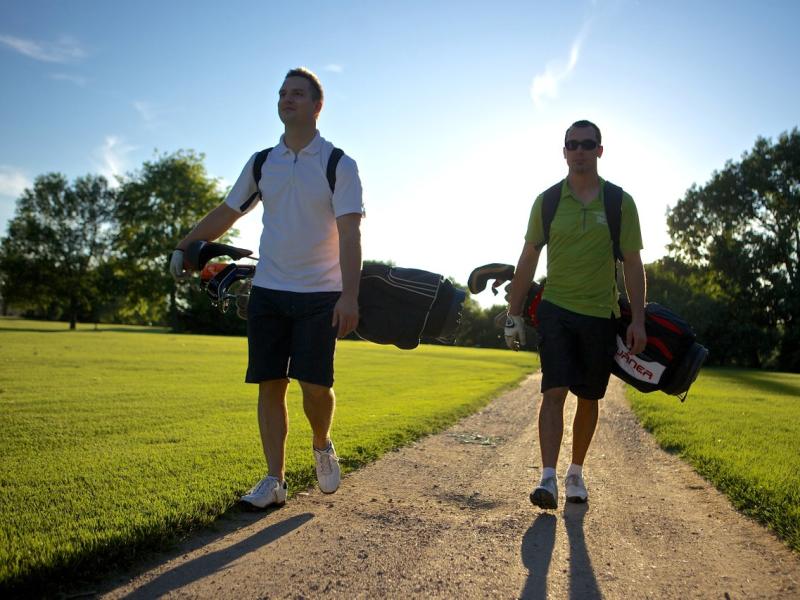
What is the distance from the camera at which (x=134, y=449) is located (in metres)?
5.73

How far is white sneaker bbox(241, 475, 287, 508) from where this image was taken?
4.09 m

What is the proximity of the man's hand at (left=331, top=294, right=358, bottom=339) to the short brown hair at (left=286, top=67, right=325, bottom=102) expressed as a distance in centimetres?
139

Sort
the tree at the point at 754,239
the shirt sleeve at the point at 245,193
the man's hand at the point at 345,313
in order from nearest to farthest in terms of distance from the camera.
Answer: the man's hand at the point at 345,313, the shirt sleeve at the point at 245,193, the tree at the point at 754,239

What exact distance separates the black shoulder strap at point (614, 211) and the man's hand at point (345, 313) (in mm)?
1993

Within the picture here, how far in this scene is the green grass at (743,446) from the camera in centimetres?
442

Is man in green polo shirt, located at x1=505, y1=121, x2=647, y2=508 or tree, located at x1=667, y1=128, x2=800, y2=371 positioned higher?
tree, located at x1=667, y1=128, x2=800, y2=371

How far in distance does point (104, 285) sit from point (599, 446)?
58320 millimetres

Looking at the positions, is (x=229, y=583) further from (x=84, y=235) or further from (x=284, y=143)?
(x=84, y=235)

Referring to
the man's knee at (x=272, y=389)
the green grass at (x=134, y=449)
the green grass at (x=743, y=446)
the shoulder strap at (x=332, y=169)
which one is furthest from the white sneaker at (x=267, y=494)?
the green grass at (x=743, y=446)

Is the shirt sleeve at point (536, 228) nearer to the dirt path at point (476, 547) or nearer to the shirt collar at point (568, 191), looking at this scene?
the shirt collar at point (568, 191)

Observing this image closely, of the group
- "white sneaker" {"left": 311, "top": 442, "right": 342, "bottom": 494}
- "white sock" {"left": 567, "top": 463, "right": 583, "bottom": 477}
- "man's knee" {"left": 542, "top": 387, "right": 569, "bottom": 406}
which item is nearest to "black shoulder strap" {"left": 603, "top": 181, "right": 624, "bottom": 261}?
"man's knee" {"left": 542, "top": 387, "right": 569, "bottom": 406}

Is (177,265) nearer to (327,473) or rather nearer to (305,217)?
(305,217)

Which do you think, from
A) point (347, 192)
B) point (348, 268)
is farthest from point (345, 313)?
point (347, 192)

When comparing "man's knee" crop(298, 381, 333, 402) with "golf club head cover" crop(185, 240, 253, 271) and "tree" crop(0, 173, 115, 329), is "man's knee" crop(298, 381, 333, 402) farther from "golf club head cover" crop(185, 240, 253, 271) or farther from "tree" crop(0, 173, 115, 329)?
"tree" crop(0, 173, 115, 329)
